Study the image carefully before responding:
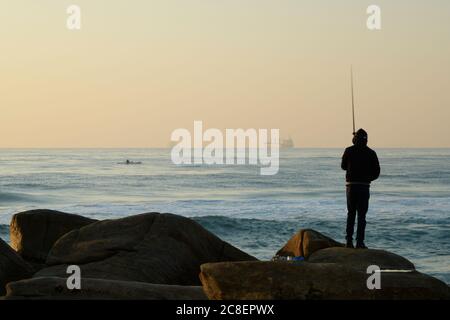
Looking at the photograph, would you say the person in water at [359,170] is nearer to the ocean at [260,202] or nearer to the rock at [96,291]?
the rock at [96,291]

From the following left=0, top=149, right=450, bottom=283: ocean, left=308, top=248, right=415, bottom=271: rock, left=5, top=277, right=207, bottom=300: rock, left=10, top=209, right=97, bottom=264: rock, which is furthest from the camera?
left=0, top=149, right=450, bottom=283: ocean

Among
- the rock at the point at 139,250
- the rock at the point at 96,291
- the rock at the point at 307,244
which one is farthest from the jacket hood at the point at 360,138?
the rock at the point at 96,291

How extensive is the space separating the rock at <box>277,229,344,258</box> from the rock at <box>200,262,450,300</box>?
4.71 metres

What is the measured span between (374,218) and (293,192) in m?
20.0

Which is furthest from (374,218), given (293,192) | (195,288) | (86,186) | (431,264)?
(86,186)

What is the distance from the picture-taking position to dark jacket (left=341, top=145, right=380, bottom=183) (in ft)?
37.8

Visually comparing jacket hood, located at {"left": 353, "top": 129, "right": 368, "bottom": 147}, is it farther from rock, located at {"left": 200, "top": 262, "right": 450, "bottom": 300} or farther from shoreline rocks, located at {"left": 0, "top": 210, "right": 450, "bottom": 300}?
rock, located at {"left": 200, "top": 262, "right": 450, "bottom": 300}

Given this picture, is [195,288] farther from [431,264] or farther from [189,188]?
[189,188]

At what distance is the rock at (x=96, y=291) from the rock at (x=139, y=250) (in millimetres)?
2131

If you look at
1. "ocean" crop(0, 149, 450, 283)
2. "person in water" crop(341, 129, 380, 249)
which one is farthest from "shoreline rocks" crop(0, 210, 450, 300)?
"ocean" crop(0, 149, 450, 283)
